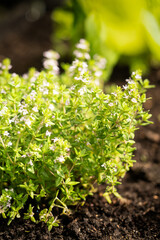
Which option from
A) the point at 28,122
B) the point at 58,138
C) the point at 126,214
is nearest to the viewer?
the point at 28,122

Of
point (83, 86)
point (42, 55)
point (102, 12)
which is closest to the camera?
point (83, 86)

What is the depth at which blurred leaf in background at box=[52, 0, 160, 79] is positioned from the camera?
4.11 meters

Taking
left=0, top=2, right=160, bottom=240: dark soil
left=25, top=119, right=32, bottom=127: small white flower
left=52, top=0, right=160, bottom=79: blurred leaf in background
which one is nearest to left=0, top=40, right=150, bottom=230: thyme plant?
left=25, top=119, right=32, bottom=127: small white flower

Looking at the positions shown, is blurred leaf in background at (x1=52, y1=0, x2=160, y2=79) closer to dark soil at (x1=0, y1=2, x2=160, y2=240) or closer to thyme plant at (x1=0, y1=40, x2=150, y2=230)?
dark soil at (x1=0, y1=2, x2=160, y2=240)

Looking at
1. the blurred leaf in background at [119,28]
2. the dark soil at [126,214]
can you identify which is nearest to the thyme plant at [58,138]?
the dark soil at [126,214]

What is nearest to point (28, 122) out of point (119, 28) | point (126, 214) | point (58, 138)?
point (58, 138)

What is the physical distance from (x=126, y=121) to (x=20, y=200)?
924mm

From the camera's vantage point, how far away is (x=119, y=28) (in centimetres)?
462

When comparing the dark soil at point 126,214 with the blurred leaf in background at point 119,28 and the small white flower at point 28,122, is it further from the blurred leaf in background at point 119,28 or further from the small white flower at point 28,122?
the blurred leaf in background at point 119,28

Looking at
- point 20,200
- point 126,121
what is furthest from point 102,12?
point 20,200

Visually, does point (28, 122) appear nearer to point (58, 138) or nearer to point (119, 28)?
point (58, 138)

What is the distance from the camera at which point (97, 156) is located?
2.13 metres

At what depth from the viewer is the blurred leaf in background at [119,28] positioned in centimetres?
411

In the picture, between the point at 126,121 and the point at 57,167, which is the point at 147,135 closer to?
the point at 126,121
